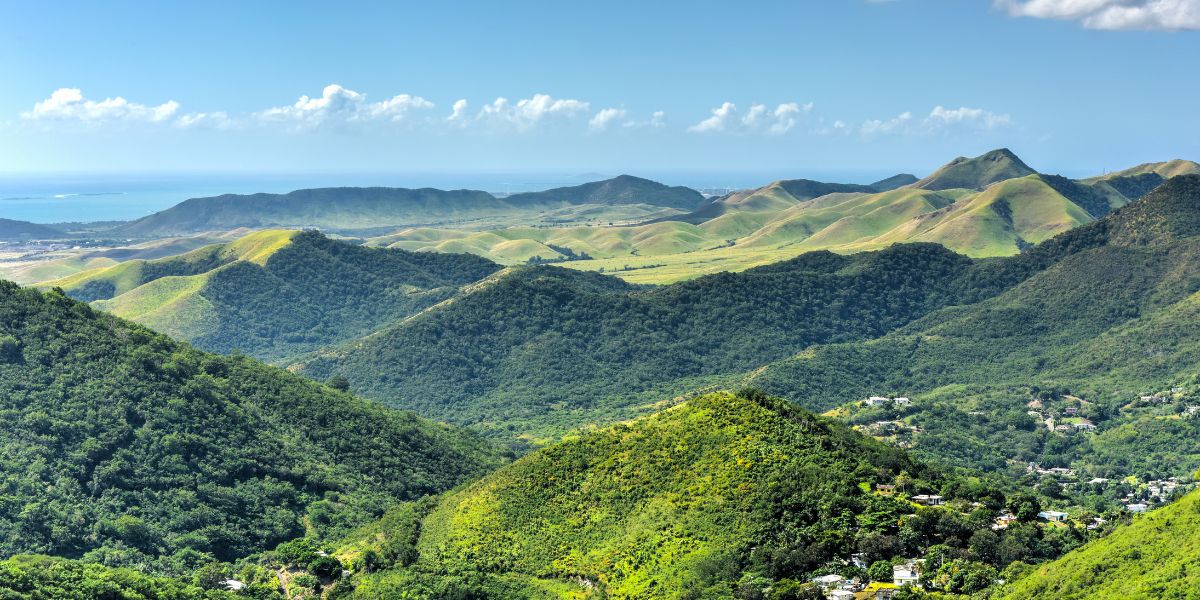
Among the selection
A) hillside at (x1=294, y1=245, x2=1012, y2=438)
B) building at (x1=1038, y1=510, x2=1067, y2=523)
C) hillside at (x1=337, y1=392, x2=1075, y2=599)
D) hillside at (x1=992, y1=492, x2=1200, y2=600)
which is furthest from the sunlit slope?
hillside at (x1=294, y1=245, x2=1012, y2=438)

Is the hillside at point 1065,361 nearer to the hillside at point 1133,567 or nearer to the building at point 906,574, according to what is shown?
the building at point 906,574

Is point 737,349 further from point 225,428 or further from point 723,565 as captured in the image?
point 723,565

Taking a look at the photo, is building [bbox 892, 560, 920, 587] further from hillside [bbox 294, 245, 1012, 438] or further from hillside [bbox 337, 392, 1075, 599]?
hillside [bbox 294, 245, 1012, 438]

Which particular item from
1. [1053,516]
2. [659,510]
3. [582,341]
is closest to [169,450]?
[659,510]

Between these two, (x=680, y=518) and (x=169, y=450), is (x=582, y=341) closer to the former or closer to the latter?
(x=169, y=450)

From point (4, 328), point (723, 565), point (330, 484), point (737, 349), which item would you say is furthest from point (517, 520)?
point (737, 349)

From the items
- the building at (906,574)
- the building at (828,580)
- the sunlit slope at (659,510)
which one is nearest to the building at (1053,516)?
the sunlit slope at (659,510)
